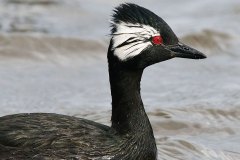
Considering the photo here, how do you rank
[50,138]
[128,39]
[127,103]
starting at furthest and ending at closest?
[127,103]
[128,39]
[50,138]

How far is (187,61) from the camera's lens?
18406 millimetres

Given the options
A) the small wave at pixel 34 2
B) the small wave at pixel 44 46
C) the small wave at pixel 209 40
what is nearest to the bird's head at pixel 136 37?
the small wave at pixel 44 46

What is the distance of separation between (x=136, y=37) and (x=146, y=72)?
5856mm

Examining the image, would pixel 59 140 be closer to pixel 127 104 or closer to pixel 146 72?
pixel 127 104

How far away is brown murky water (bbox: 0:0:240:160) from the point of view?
15.1m

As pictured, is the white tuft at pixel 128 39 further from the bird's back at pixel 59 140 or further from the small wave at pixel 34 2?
the small wave at pixel 34 2

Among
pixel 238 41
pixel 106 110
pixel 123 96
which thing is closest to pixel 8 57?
pixel 106 110

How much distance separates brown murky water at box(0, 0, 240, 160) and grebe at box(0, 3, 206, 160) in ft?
5.53

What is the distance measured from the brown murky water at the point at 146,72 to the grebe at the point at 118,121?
1.69 meters

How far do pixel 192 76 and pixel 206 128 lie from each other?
255 cm

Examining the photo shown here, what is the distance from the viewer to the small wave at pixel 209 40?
62.5ft

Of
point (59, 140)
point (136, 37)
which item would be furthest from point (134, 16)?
point (59, 140)

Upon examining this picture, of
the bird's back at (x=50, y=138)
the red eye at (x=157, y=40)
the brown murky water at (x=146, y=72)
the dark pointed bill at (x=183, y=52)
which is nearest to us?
the bird's back at (x=50, y=138)

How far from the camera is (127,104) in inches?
489
